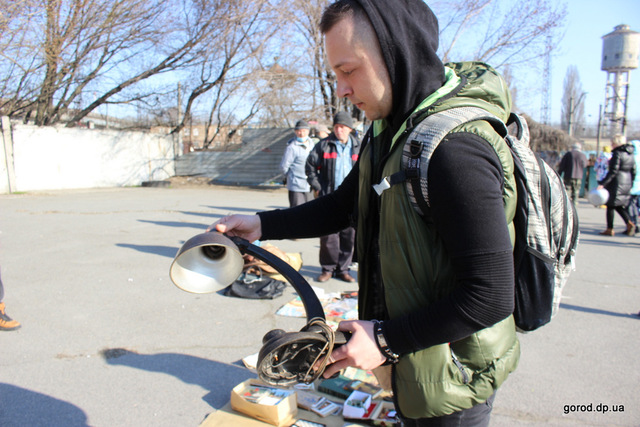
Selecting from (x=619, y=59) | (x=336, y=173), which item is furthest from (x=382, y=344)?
(x=619, y=59)

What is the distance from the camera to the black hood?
118 cm

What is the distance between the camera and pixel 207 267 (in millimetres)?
1580

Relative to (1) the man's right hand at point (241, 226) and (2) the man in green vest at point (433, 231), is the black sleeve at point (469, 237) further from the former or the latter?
(1) the man's right hand at point (241, 226)

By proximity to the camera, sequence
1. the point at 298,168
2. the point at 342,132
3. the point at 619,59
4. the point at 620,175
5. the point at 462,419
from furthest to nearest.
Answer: the point at 619,59 → the point at 620,175 → the point at 298,168 → the point at 342,132 → the point at 462,419

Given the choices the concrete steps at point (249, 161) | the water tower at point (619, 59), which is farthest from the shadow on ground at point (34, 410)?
the water tower at point (619, 59)

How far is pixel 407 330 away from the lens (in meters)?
1.16

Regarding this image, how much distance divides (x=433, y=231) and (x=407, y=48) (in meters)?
0.49

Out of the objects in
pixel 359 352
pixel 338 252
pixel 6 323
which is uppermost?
pixel 359 352

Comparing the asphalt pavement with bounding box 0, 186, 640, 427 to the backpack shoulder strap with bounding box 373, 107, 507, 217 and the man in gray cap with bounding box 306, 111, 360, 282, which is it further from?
the backpack shoulder strap with bounding box 373, 107, 507, 217

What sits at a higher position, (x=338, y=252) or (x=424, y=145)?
(x=424, y=145)

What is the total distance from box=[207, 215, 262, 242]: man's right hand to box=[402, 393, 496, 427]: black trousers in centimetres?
86

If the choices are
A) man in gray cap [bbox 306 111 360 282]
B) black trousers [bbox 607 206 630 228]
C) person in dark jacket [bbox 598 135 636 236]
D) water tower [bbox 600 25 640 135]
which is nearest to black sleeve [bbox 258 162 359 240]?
man in gray cap [bbox 306 111 360 282]

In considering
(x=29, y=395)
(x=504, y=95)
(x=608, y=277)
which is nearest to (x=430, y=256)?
(x=504, y=95)

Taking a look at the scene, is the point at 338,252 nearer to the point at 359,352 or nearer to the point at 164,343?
the point at 164,343
